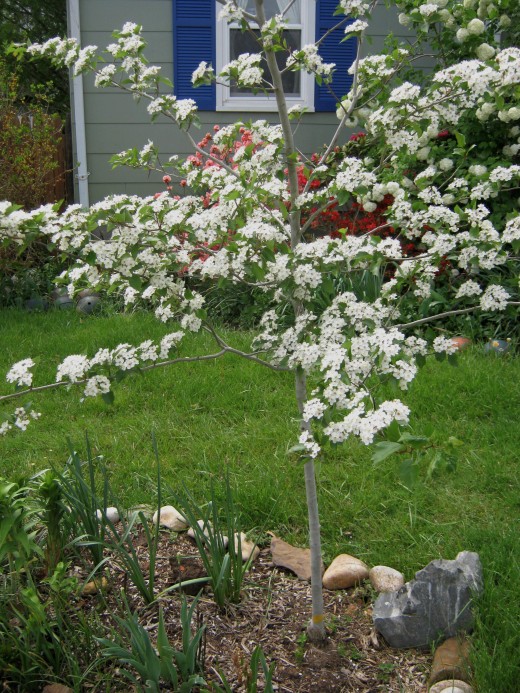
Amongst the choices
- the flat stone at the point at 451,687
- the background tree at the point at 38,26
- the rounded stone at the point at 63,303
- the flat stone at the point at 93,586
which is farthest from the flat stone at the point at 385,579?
the background tree at the point at 38,26

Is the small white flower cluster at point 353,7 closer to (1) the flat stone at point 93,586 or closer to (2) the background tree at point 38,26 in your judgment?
(1) the flat stone at point 93,586

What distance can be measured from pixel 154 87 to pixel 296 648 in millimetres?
1848

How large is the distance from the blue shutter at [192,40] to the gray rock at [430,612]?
5822 millimetres

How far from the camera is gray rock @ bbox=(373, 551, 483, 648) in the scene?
6.89 feet

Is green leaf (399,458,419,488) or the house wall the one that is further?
the house wall

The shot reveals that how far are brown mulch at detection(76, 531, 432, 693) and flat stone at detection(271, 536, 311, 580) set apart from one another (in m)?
0.03

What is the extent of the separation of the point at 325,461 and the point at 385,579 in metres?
0.90

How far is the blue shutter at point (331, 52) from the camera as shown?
6945 mm

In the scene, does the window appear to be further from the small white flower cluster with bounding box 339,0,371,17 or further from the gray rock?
the gray rock

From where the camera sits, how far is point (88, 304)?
5.81 meters

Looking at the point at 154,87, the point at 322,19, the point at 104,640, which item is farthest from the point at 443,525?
the point at 322,19

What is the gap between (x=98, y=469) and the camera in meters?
3.21

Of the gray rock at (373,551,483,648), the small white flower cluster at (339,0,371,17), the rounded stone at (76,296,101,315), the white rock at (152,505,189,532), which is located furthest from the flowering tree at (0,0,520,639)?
the rounded stone at (76,296,101,315)

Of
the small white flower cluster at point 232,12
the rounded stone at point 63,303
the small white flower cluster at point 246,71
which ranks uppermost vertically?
the small white flower cluster at point 232,12
